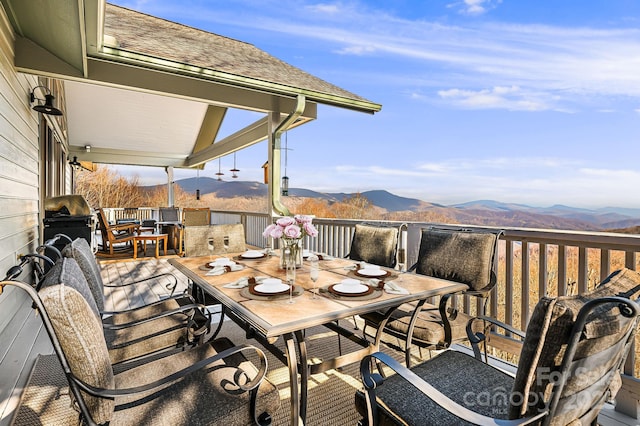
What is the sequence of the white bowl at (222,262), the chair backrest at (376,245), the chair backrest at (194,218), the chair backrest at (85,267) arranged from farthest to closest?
the chair backrest at (194,218) < the chair backrest at (376,245) < the white bowl at (222,262) < the chair backrest at (85,267)

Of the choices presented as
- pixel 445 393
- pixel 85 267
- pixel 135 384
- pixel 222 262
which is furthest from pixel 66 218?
pixel 445 393

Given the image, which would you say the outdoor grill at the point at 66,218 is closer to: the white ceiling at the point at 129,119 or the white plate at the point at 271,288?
the white ceiling at the point at 129,119

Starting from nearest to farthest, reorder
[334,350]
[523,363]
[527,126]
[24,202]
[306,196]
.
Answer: [523,363]
[334,350]
[24,202]
[306,196]
[527,126]

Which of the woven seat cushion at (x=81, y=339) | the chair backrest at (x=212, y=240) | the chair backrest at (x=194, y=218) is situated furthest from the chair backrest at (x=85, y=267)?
the chair backrest at (x=194, y=218)

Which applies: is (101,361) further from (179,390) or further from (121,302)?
(121,302)

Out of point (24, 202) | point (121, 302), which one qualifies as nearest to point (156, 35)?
point (24, 202)

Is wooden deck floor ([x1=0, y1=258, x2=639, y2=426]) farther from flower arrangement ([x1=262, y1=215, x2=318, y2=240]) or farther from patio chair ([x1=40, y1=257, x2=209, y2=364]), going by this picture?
flower arrangement ([x1=262, y1=215, x2=318, y2=240])

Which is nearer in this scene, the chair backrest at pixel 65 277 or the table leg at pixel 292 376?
the chair backrest at pixel 65 277

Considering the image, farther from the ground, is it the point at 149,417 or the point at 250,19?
the point at 250,19

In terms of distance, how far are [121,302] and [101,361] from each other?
10.7 feet

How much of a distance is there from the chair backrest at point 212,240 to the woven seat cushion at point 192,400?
171cm

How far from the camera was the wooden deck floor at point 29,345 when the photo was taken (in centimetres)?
188

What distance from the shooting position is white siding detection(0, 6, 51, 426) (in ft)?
8.19

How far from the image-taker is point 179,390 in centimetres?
133
